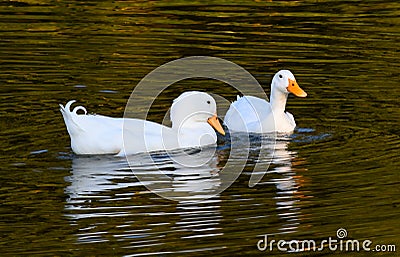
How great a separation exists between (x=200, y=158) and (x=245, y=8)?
7944 mm

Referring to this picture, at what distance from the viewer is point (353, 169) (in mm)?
9969

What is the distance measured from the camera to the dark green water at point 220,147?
8352mm

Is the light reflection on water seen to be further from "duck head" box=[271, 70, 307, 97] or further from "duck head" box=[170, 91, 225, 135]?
"duck head" box=[271, 70, 307, 97]

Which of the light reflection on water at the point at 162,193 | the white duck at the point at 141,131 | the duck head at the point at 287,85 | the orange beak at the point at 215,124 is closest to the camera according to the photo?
the light reflection on water at the point at 162,193

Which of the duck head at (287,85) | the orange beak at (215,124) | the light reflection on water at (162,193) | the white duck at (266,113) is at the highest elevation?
the duck head at (287,85)

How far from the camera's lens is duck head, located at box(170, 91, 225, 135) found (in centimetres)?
1119

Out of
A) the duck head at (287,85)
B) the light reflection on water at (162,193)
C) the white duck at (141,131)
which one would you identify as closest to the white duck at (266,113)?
the duck head at (287,85)

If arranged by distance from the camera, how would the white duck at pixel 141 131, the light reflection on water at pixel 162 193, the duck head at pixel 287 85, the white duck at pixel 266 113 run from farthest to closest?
the duck head at pixel 287 85, the white duck at pixel 266 113, the white duck at pixel 141 131, the light reflection on water at pixel 162 193

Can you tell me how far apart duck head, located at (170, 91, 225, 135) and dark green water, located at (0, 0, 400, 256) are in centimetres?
56

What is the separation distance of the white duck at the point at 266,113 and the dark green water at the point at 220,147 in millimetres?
244

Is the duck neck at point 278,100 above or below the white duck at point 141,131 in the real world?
above

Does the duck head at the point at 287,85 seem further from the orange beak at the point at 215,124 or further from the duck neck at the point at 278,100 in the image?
the orange beak at the point at 215,124

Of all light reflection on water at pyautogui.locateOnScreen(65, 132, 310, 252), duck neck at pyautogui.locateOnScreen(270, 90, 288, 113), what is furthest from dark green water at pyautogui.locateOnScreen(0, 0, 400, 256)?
duck neck at pyautogui.locateOnScreen(270, 90, 288, 113)

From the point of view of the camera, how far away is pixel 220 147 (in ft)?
37.0
